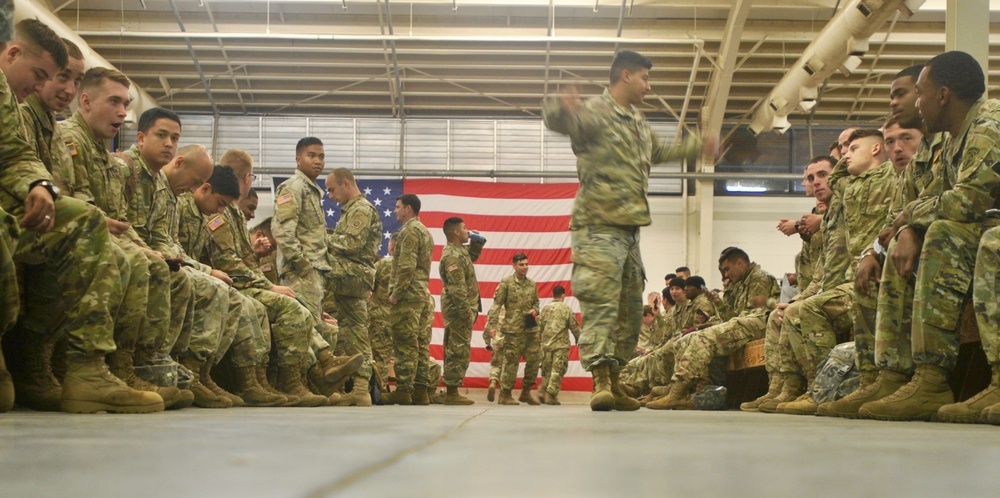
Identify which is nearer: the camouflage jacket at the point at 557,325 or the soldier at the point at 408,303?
the soldier at the point at 408,303

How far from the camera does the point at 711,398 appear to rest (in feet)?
19.6

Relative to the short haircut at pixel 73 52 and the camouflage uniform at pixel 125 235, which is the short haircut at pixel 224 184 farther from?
the short haircut at pixel 73 52

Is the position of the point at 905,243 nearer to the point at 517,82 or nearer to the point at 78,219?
the point at 78,219

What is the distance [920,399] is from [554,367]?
8.32 metres

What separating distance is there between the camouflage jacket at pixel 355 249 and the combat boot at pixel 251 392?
194 centimetres

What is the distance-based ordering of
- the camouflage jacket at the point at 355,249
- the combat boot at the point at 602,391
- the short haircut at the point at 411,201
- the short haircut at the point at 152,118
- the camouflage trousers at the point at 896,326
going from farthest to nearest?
the short haircut at the point at 411,201 → the camouflage jacket at the point at 355,249 → the short haircut at the point at 152,118 → the combat boot at the point at 602,391 → the camouflage trousers at the point at 896,326

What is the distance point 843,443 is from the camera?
138 centimetres

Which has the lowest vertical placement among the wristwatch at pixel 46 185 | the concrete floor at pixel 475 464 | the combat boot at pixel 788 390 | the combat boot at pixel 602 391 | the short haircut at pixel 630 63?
the combat boot at pixel 788 390

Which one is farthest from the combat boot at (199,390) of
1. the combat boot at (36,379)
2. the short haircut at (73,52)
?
the short haircut at (73,52)

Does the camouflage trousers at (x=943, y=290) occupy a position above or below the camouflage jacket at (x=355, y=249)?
below

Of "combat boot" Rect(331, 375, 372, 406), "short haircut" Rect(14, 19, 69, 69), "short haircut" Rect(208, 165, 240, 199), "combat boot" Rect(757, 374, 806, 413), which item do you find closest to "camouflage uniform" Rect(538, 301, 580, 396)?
"combat boot" Rect(331, 375, 372, 406)

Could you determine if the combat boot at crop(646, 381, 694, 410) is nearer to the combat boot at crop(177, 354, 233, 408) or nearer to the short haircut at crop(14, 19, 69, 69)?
the combat boot at crop(177, 354, 233, 408)

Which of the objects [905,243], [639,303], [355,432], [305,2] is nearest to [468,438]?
[355,432]

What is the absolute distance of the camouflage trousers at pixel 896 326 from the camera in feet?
9.62
